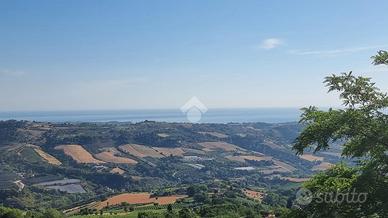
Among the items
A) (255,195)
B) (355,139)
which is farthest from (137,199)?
(355,139)

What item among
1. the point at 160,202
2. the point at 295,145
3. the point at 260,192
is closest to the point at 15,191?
the point at 160,202

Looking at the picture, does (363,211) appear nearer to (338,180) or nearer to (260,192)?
(338,180)

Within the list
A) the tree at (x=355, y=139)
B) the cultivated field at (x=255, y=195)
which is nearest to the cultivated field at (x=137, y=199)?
the cultivated field at (x=255, y=195)

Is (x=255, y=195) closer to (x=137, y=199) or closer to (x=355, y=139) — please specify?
(x=137, y=199)

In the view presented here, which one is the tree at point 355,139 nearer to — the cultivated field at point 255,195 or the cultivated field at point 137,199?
the cultivated field at point 137,199

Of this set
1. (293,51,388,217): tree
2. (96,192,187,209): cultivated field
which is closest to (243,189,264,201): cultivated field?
(96,192,187,209): cultivated field
